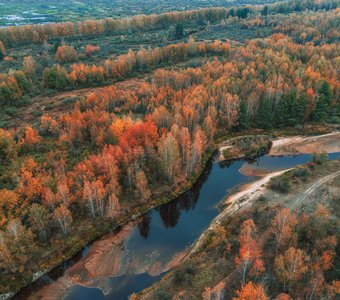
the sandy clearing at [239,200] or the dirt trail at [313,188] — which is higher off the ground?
the dirt trail at [313,188]

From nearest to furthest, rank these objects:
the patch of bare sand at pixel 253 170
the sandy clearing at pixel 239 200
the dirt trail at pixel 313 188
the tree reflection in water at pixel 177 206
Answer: the sandy clearing at pixel 239 200 → the dirt trail at pixel 313 188 → the tree reflection in water at pixel 177 206 → the patch of bare sand at pixel 253 170

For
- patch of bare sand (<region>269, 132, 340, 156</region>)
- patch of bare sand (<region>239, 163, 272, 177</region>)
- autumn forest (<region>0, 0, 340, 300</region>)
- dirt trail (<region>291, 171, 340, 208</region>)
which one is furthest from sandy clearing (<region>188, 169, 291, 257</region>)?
patch of bare sand (<region>269, 132, 340, 156</region>)

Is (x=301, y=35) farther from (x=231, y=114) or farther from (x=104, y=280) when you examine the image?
(x=104, y=280)

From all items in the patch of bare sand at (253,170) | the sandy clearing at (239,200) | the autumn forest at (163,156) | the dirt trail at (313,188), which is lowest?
the patch of bare sand at (253,170)

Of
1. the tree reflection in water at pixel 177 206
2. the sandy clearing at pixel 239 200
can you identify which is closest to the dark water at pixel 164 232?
the tree reflection in water at pixel 177 206

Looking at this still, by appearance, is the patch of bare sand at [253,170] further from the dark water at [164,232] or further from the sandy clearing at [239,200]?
the sandy clearing at [239,200]

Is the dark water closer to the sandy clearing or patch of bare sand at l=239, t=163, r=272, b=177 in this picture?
patch of bare sand at l=239, t=163, r=272, b=177
